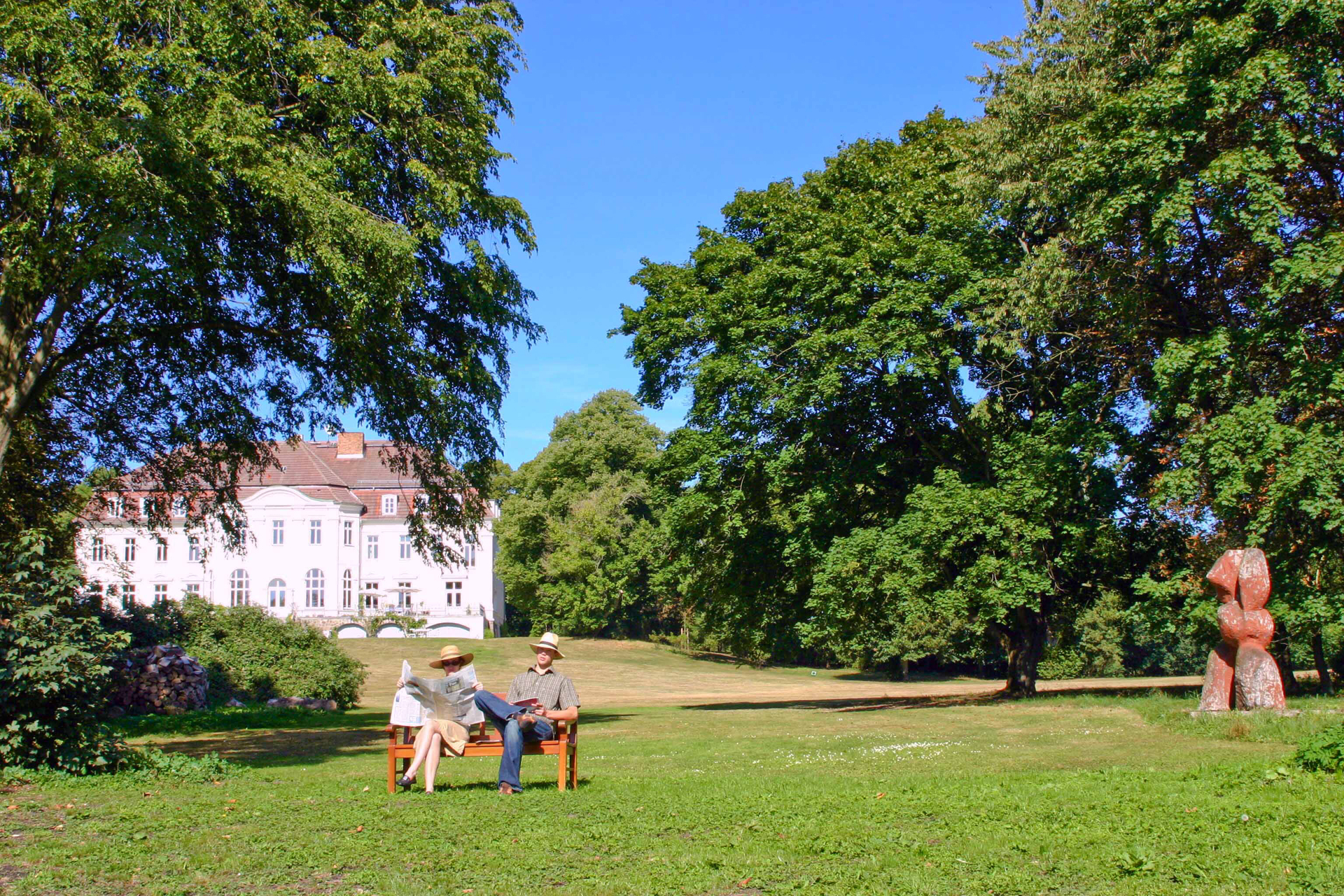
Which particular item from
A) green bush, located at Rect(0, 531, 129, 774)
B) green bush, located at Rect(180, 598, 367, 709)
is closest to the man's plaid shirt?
green bush, located at Rect(0, 531, 129, 774)

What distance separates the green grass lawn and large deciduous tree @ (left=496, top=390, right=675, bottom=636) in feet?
165

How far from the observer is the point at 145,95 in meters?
13.1

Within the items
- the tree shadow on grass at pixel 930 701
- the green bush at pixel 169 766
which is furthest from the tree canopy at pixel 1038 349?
the green bush at pixel 169 766

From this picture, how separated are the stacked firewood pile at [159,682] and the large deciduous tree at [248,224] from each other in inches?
279

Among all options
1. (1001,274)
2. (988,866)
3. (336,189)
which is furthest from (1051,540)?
(988,866)

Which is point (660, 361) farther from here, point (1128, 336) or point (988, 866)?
point (988, 866)

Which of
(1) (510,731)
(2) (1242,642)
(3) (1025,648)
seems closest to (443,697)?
(1) (510,731)

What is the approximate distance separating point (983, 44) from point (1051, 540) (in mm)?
10945

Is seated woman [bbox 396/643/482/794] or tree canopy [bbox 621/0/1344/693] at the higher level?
tree canopy [bbox 621/0/1344/693]

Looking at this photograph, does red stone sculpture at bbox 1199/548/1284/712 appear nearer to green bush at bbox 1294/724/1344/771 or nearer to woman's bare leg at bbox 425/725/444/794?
green bush at bbox 1294/724/1344/771

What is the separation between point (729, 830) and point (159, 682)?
807 inches

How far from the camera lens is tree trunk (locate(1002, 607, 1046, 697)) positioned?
26.0m

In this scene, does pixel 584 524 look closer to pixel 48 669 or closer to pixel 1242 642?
pixel 1242 642

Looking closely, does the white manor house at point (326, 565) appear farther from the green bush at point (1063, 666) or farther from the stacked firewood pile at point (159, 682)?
the stacked firewood pile at point (159, 682)
